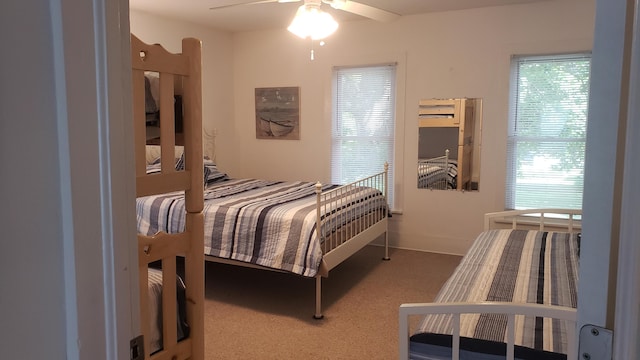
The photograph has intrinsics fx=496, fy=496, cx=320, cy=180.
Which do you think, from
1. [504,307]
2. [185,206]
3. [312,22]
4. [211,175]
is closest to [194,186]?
[185,206]

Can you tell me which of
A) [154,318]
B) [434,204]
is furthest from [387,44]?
[154,318]

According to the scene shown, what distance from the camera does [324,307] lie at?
3.51 metres

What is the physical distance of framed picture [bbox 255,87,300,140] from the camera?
5.41m

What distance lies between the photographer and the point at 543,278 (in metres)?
2.33

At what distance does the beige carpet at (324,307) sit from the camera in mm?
2900

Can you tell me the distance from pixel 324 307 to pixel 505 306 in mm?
2023

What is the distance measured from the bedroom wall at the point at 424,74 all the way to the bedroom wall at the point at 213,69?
15 centimetres

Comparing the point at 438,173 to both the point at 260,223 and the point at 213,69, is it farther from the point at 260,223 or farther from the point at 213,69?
the point at 213,69

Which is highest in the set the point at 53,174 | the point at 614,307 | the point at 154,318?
the point at 53,174

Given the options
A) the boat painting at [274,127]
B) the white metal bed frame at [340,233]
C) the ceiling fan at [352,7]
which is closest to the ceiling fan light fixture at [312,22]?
the ceiling fan at [352,7]

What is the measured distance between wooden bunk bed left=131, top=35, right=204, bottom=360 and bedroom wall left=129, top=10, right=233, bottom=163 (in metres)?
3.20

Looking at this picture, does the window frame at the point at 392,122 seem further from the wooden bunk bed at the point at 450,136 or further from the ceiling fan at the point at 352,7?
the ceiling fan at the point at 352,7

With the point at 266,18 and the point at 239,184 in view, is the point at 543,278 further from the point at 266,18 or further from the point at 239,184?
the point at 266,18

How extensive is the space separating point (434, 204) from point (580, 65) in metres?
1.76
